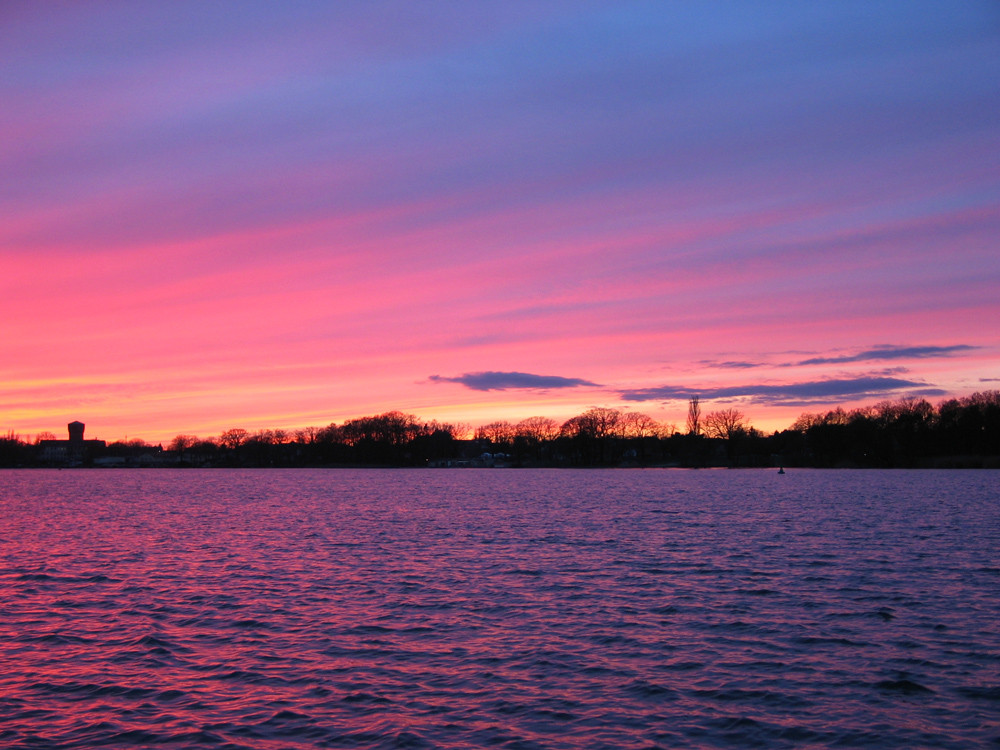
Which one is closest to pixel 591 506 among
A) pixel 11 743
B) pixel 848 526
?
pixel 848 526

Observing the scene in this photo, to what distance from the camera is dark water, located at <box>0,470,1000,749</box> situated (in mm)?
13867

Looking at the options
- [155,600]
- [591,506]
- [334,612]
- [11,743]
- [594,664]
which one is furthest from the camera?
[591,506]

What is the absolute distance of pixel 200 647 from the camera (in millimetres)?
19375

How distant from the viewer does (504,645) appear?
63.7ft

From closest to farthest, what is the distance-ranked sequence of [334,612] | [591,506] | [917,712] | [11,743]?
[11,743], [917,712], [334,612], [591,506]

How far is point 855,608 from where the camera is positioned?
2383 cm

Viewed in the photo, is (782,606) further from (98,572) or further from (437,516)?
(437,516)

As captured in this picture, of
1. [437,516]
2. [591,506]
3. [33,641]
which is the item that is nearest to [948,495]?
[591,506]

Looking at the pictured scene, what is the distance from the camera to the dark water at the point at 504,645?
13.9 metres

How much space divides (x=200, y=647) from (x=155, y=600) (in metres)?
7.52

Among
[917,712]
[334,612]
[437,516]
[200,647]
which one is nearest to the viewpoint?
[917,712]

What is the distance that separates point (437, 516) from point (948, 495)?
57.0 meters

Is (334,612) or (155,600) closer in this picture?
(334,612)

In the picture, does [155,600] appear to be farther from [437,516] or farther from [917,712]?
[437,516]
